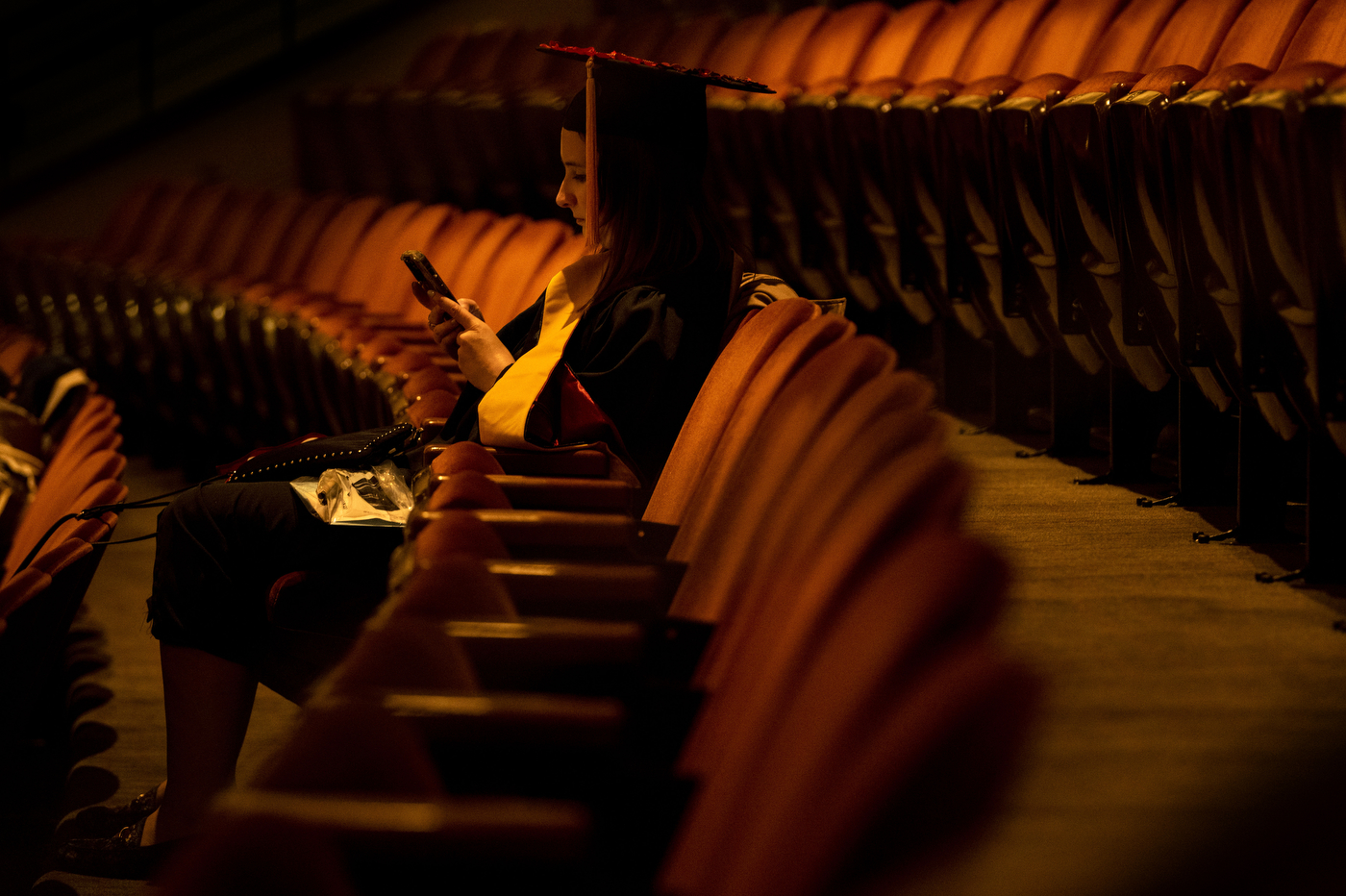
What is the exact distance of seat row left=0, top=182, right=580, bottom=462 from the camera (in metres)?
0.83

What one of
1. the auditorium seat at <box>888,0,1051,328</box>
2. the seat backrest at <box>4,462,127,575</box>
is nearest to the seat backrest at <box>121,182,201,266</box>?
the seat backrest at <box>4,462,127,575</box>

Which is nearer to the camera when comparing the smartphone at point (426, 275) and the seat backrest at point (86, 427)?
the smartphone at point (426, 275)

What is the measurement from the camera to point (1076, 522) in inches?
24.3

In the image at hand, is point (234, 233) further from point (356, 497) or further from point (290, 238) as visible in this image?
point (356, 497)

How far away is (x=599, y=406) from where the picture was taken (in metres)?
0.51

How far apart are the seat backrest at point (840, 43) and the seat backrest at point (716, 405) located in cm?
55

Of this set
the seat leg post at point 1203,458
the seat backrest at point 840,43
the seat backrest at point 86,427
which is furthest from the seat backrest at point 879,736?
the seat backrest at point 840,43

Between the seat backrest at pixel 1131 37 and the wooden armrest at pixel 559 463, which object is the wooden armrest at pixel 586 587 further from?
the seat backrest at pixel 1131 37

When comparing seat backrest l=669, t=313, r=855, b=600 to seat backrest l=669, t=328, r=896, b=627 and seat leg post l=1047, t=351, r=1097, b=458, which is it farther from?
seat leg post l=1047, t=351, r=1097, b=458

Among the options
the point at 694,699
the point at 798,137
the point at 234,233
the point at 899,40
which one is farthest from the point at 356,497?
the point at 234,233

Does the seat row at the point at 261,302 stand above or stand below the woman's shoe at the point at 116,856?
above

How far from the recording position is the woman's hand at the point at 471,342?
0.56 m

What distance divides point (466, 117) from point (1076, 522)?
81 centimetres

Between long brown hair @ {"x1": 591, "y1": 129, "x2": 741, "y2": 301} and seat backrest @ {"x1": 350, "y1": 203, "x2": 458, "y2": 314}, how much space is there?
498mm
